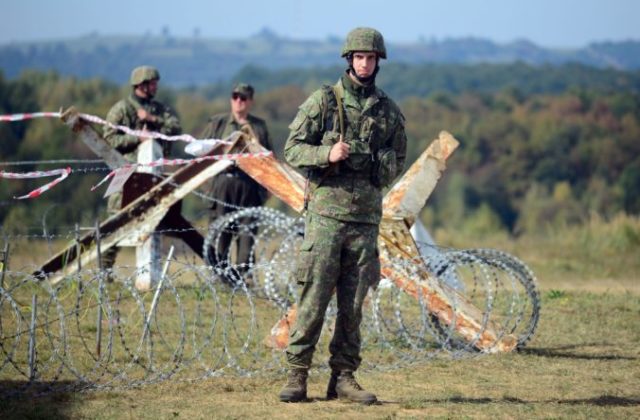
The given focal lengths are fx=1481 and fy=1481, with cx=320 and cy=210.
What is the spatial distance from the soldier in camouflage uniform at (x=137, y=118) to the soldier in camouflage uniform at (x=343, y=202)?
6.32m

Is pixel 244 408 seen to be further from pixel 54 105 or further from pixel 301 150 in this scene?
pixel 54 105

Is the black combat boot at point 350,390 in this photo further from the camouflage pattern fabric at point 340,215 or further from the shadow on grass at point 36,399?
the shadow on grass at point 36,399

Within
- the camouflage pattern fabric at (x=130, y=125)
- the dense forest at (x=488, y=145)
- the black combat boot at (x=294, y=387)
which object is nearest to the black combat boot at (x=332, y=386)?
the black combat boot at (x=294, y=387)

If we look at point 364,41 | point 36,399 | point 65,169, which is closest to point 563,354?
point 364,41

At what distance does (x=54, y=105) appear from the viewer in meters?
83.3

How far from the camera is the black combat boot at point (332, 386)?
33.2 ft

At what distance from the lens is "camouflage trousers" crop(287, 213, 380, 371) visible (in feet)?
32.2

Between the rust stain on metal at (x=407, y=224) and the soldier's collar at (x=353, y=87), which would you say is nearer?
the soldier's collar at (x=353, y=87)

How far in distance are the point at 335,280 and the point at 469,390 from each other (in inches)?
64.3

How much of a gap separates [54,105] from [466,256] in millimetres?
73439

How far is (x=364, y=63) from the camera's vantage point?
9812 mm

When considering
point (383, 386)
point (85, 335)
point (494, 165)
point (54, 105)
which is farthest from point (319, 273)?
point (494, 165)

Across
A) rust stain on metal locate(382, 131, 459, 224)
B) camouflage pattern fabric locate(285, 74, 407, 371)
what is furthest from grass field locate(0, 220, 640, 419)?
rust stain on metal locate(382, 131, 459, 224)

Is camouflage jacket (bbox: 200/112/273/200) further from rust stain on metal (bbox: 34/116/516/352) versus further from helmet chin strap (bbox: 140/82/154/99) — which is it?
rust stain on metal (bbox: 34/116/516/352)
